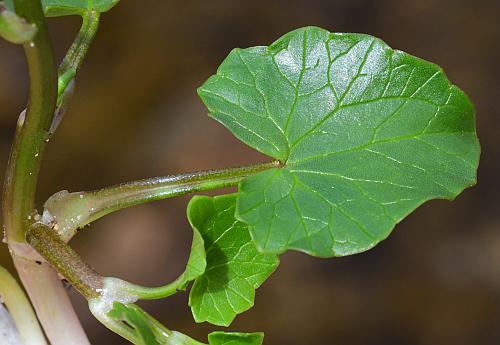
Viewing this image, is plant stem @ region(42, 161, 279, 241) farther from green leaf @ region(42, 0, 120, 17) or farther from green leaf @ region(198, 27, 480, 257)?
green leaf @ region(42, 0, 120, 17)

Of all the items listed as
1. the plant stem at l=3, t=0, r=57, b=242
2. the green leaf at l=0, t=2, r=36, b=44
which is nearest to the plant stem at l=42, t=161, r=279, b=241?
the plant stem at l=3, t=0, r=57, b=242

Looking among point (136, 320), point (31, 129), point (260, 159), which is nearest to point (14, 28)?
point (31, 129)

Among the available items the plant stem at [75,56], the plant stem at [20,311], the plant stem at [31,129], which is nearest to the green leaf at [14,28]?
the plant stem at [31,129]

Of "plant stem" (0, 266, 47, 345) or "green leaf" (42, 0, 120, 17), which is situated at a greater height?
"green leaf" (42, 0, 120, 17)

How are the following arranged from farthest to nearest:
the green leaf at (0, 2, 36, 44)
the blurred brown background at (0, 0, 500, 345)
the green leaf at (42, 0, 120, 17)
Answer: the blurred brown background at (0, 0, 500, 345), the green leaf at (42, 0, 120, 17), the green leaf at (0, 2, 36, 44)

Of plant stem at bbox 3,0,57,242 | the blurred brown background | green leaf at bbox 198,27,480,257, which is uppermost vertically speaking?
plant stem at bbox 3,0,57,242

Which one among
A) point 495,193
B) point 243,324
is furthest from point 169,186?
point 495,193

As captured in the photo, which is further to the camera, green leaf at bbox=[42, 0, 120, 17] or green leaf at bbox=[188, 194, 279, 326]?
green leaf at bbox=[42, 0, 120, 17]
